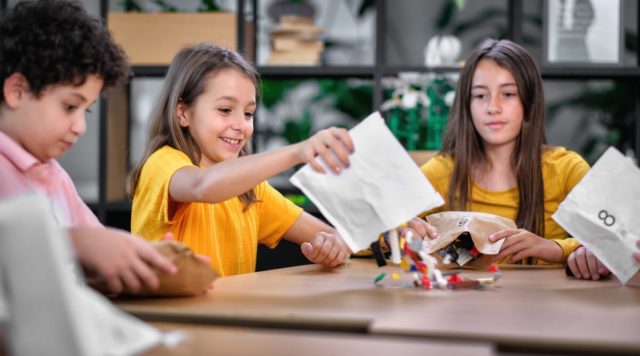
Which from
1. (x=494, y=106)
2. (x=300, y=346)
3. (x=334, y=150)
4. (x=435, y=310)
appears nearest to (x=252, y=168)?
(x=334, y=150)

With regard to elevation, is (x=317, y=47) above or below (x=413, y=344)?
above

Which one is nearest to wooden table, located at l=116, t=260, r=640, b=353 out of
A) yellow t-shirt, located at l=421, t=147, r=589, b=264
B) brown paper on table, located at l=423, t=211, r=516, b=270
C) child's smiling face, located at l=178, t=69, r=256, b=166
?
brown paper on table, located at l=423, t=211, r=516, b=270

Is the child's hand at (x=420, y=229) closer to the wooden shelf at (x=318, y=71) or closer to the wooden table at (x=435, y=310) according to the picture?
the wooden table at (x=435, y=310)

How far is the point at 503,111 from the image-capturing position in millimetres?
2076

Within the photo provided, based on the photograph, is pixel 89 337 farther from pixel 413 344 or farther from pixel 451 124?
pixel 451 124

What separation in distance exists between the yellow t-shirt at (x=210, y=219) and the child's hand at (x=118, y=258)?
0.51 meters

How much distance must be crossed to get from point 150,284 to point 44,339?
352 millimetres

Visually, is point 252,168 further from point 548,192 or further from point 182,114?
point 548,192

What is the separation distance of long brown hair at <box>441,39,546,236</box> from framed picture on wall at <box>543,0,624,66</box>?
93 centimetres

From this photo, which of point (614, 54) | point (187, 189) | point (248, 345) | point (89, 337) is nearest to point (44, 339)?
point (89, 337)

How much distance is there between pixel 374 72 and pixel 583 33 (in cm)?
81

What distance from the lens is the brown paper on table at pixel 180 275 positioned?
3.29 ft

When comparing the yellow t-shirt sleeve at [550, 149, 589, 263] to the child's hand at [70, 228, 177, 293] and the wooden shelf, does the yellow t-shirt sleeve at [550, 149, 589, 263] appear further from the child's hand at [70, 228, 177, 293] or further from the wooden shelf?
the child's hand at [70, 228, 177, 293]

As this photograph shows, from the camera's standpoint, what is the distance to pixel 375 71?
3.05 m
